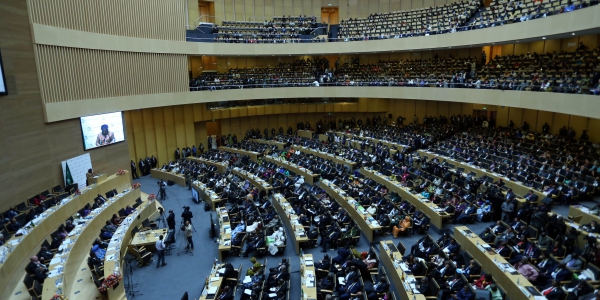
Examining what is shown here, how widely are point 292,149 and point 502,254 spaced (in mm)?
15601

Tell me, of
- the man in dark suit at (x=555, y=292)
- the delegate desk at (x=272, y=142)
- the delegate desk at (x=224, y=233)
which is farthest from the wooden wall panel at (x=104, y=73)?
the man in dark suit at (x=555, y=292)

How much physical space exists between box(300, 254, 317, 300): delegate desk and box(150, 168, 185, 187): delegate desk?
1225 centimetres

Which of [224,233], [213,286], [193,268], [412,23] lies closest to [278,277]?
[213,286]

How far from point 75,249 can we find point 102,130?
31.3 feet

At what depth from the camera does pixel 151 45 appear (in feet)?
74.3

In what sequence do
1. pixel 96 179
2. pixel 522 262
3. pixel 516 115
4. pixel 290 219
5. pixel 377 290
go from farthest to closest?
pixel 516 115 → pixel 96 179 → pixel 290 219 → pixel 522 262 → pixel 377 290

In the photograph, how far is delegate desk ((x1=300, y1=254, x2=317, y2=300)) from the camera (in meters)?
9.00

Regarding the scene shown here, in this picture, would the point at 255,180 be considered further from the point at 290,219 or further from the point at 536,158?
the point at 536,158

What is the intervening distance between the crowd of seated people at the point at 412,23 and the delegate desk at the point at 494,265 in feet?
51.1

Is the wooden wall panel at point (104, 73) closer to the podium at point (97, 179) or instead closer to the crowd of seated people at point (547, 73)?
the podium at point (97, 179)

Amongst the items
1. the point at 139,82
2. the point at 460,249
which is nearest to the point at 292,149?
the point at 139,82

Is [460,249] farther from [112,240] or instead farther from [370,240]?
[112,240]

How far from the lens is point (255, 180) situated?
1908 centimetres

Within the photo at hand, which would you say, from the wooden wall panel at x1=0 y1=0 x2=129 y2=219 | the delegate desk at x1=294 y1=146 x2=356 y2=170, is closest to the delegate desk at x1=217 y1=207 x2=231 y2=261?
the wooden wall panel at x1=0 y1=0 x2=129 y2=219
